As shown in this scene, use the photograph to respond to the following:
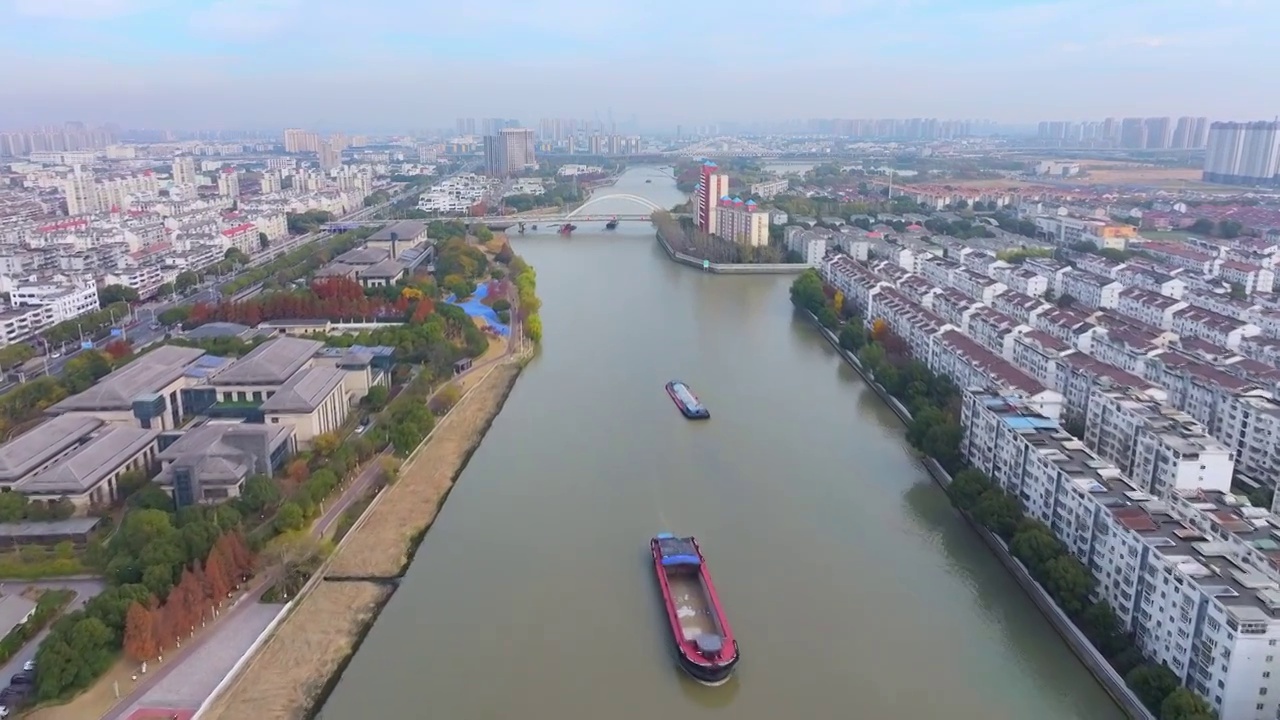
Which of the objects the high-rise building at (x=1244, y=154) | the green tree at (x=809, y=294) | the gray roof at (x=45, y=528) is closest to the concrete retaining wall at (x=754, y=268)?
the green tree at (x=809, y=294)

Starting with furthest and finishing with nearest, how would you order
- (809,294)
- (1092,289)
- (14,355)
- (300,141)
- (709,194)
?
(300,141), (709,194), (809,294), (1092,289), (14,355)

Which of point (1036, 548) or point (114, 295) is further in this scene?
point (114, 295)

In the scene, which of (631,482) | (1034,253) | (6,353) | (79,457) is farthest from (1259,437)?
(6,353)

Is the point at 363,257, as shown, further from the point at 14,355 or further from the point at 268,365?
the point at 268,365

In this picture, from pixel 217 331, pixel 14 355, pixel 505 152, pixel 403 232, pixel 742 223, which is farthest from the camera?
pixel 505 152

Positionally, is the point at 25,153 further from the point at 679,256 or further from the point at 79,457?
the point at 79,457

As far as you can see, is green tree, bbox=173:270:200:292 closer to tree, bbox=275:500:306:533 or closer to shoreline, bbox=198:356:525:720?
shoreline, bbox=198:356:525:720

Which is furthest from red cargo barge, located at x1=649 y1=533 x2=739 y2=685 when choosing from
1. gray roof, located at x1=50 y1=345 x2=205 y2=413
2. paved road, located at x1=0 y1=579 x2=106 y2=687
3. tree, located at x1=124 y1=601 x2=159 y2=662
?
gray roof, located at x1=50 y1=345 x2=205 y2=413

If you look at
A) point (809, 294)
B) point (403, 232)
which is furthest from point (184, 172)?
point (809, 294)
